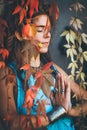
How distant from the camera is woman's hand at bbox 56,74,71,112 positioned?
188 cm

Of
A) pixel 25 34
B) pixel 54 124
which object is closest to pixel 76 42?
pixel 25 34

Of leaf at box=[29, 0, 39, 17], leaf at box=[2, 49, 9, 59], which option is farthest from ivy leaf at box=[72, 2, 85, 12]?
leaf at box=[2, 49, 9, 59]

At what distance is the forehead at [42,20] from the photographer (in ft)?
6.07

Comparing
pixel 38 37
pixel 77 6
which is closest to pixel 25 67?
pixel 38 37

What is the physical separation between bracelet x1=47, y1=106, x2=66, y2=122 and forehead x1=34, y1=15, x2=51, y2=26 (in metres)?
0.47

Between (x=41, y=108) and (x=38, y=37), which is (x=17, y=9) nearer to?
(x=38, y=37)

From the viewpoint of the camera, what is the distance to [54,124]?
1879 millimetres

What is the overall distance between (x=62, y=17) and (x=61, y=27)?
0.18 ft

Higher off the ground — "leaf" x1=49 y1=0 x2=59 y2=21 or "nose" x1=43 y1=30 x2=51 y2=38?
"leaf" x1=49 y1=0 x2=59 y2=21

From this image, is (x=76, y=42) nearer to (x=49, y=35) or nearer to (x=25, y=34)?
(x=49, y=35)

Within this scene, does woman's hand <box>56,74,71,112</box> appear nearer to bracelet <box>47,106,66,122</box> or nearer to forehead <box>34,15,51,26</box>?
bracelet <box>47,106,66,122</box>

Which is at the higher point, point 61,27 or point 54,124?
point 61,27

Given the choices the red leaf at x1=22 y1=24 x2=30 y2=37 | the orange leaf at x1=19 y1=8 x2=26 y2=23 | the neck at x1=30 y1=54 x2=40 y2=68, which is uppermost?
the orange leaf at x1=19 y1=8 x2=26 y2=23

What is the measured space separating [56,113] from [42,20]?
20.1 inches
